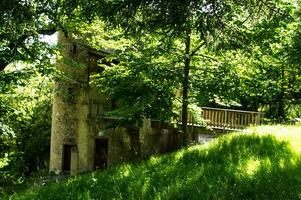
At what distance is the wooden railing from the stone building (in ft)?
9.28

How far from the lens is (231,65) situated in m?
13.2

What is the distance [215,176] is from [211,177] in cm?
9

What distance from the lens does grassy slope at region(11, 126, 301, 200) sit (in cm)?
665

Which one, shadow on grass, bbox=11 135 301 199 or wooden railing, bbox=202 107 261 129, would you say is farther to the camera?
wooden railing, bbox=202 107 261 129

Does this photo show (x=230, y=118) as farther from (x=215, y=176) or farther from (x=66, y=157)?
(x=215, y=176)

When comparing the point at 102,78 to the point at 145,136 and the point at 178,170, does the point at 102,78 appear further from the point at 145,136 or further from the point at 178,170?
the point at 178,170

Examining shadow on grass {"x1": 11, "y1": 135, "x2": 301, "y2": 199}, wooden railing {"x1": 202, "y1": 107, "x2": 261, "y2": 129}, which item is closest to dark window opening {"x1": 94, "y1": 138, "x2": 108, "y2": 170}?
wooden railing {"x1": 202, "y1": 107, "x2": 261, "y2": 129}

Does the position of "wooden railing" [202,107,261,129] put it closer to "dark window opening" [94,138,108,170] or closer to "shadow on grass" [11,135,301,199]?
"dark window opening" [94,138,108,170]

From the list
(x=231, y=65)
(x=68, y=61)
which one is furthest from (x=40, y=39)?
(x=231, y=65)

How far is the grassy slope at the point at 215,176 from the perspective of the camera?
6648 mm

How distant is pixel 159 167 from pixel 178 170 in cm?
81

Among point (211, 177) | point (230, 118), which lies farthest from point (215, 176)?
point (230, 118)

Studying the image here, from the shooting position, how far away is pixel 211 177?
7539mm

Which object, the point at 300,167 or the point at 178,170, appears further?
the point at 178,170
